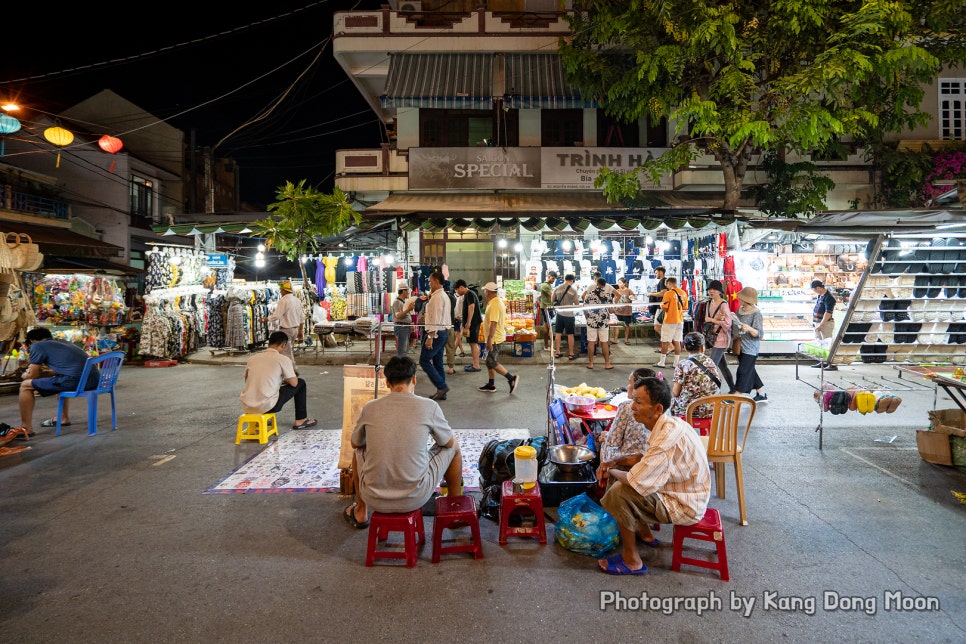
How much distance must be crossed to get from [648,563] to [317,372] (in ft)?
32.5

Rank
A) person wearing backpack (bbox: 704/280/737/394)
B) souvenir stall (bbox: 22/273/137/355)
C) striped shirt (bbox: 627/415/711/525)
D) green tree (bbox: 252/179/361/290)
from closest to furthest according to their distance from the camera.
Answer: striped shirt (bbox: 627/415/711/525) < green tree (bbox: 252/179/361/290) < person wearing backpack (bbox: 704/280/737/394) < souvenir stall (bbox: 22/273/137/355)

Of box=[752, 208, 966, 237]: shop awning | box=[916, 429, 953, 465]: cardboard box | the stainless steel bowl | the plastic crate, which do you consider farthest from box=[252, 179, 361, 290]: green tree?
the plastic crate

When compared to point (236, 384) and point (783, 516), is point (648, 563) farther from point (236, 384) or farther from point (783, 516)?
point (236, 384)

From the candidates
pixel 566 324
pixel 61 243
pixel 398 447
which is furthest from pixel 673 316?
pixel 61 243

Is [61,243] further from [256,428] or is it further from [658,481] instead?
[658,481]

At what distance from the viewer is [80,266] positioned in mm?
15523

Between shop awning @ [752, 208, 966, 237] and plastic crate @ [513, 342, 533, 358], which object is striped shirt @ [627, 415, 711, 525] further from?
plastic crate @ [513, 342, 533, 358]

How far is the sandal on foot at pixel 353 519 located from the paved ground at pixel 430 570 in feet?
0.25

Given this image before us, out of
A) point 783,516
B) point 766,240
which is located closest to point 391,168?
point 766,240

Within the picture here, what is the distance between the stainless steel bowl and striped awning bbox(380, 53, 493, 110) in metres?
11.6

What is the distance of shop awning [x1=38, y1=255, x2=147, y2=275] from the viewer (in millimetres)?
14538

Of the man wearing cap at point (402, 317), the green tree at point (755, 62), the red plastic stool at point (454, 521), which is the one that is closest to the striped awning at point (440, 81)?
the green tree at point (755, 62)

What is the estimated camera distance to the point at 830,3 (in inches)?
411

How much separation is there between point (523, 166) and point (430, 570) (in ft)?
41.8
